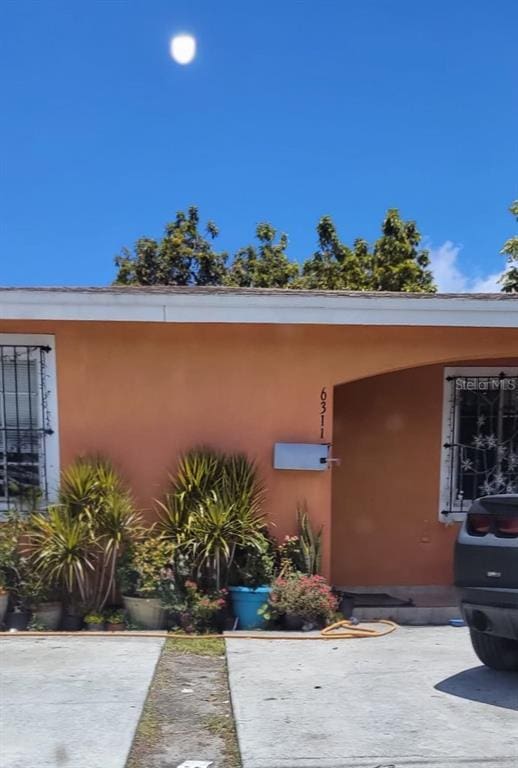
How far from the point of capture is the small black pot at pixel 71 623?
18.5 ft

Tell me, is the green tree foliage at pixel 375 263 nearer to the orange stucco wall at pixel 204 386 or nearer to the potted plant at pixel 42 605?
the orange stucco wall at pixel 204 386

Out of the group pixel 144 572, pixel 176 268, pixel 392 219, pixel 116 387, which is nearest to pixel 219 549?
pixel 144 572

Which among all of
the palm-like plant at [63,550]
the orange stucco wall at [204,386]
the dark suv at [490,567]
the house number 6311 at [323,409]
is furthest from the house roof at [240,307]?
the dark suv at [490,567]

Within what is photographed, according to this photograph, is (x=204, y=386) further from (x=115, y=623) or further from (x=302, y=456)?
(x=115, y=623)

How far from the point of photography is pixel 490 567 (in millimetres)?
4020

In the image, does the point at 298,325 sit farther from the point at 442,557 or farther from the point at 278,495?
the point at 442,557

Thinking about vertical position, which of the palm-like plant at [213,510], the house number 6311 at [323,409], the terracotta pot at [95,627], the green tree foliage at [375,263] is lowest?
the terracotta pot at [95,627]

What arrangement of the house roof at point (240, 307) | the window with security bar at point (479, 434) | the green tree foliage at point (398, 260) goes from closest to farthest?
the house roof at point (240, 307) < the window with security bar at point (479, 434) < the green tree foliage at point (398, 260)

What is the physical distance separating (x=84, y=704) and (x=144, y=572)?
158 centimetres

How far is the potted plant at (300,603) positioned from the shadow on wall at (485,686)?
51.2 inches

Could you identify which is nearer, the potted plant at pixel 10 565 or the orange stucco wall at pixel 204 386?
the potted plant at pixel 10 565

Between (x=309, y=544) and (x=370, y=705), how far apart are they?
2.00m

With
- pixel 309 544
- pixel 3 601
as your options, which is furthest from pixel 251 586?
pixel 3 601

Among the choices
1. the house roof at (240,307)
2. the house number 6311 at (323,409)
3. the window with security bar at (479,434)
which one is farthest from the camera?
the window with security bar at (479,434)
